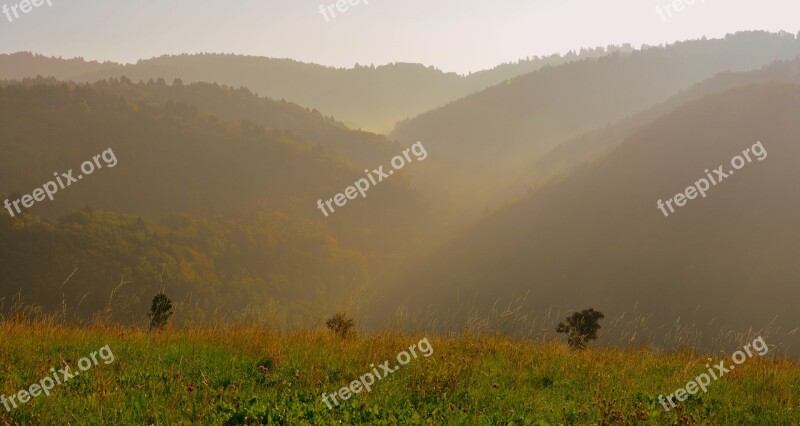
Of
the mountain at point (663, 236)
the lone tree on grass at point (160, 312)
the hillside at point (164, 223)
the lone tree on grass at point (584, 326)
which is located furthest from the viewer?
the mountain at point (663, 236)

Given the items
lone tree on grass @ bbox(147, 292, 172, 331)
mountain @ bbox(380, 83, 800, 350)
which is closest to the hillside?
mountain @ bbox(380, 83, 800, 350)

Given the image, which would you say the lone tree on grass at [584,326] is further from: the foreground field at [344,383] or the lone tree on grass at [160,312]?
the lone tree on grass at [160,312]

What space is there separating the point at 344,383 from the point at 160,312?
582cm

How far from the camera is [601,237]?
474 feet

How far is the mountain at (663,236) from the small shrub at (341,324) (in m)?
95.9

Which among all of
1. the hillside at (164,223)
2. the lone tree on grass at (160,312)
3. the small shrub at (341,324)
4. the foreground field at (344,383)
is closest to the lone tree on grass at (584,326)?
the foreground field at (344,383)

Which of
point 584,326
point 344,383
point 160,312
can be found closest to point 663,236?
point 584,326

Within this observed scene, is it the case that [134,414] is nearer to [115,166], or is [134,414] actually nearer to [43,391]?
[43,391]

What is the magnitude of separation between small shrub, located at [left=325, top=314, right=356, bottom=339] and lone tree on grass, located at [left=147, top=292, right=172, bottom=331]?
2.90 meters

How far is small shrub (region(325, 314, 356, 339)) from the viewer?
10.3 metres

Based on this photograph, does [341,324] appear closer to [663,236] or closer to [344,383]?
[344,383]

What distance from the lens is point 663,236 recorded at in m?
134

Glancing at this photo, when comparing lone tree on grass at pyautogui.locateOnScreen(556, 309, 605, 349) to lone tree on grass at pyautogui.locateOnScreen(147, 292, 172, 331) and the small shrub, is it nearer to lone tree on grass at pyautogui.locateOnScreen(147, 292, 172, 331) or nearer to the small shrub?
the small shrub

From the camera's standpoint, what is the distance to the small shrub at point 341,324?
10.3 meters
